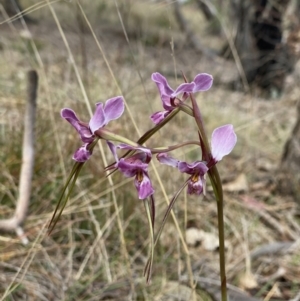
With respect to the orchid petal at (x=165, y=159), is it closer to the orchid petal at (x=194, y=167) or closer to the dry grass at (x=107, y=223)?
the orchid petal at (x=194, y=167)

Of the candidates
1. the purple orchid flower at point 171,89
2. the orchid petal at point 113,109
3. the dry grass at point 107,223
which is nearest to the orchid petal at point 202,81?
the purple orchid flower at point 171,89

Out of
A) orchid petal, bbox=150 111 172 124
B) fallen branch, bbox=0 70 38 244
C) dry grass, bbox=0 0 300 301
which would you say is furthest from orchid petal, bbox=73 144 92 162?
fallen branch, bbox=0 70 38 244

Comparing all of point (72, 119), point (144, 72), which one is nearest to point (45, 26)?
point (144, 72)

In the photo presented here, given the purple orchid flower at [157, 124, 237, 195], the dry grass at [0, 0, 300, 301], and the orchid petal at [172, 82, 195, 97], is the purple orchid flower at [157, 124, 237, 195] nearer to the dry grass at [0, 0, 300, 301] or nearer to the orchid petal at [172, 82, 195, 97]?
the orchid petal at [172, 82, 195, 97]

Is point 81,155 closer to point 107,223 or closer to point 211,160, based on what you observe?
point 211,160

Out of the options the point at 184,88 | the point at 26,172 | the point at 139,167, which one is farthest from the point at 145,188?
the point at 26,172
